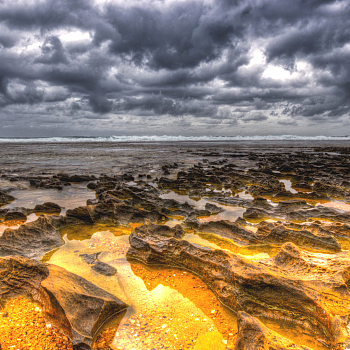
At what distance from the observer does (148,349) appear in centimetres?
190

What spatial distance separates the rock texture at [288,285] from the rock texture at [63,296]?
1099 millimetres

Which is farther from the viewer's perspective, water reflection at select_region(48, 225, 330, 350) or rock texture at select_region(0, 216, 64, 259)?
rock texture at select_region(0, 216, 64, 259)

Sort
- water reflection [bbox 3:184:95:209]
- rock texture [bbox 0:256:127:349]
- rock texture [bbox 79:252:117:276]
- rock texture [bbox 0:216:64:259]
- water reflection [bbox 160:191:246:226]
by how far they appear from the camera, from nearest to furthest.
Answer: rock texture [bbox 0:256:127:349] → rock texture [bbox 79:252:117:276] → rock texture [bbox 0:216:64:259] → water reflection [bbox 160:191:246:226] → water reflection [bbox 3:184:95:209]

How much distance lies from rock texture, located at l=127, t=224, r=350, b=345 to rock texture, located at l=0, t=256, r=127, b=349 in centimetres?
110

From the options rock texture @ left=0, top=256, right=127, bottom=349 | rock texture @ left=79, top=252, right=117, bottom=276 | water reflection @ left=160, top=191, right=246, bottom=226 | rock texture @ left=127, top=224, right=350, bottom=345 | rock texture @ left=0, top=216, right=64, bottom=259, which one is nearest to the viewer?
rock texture @ left=0, top=256, right=127, bottom=349

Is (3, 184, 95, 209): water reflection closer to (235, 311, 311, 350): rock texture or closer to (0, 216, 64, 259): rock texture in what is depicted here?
(0, 216, 64, 259): rock texture

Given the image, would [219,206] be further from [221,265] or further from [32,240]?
[32,240]

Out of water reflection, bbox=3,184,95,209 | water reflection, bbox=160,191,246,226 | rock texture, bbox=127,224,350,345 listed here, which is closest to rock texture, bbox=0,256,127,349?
rock texture, bbox=127,224,350,345

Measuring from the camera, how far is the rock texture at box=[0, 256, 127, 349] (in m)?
1.95

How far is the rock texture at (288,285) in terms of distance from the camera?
2.07 m

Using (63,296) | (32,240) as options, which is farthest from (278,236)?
(32,240)

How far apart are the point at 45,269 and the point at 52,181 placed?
7.23m

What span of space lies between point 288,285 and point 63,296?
2.24m

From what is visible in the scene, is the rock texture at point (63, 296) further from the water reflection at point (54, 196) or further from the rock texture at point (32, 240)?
the water reflection at point (54, 196)
